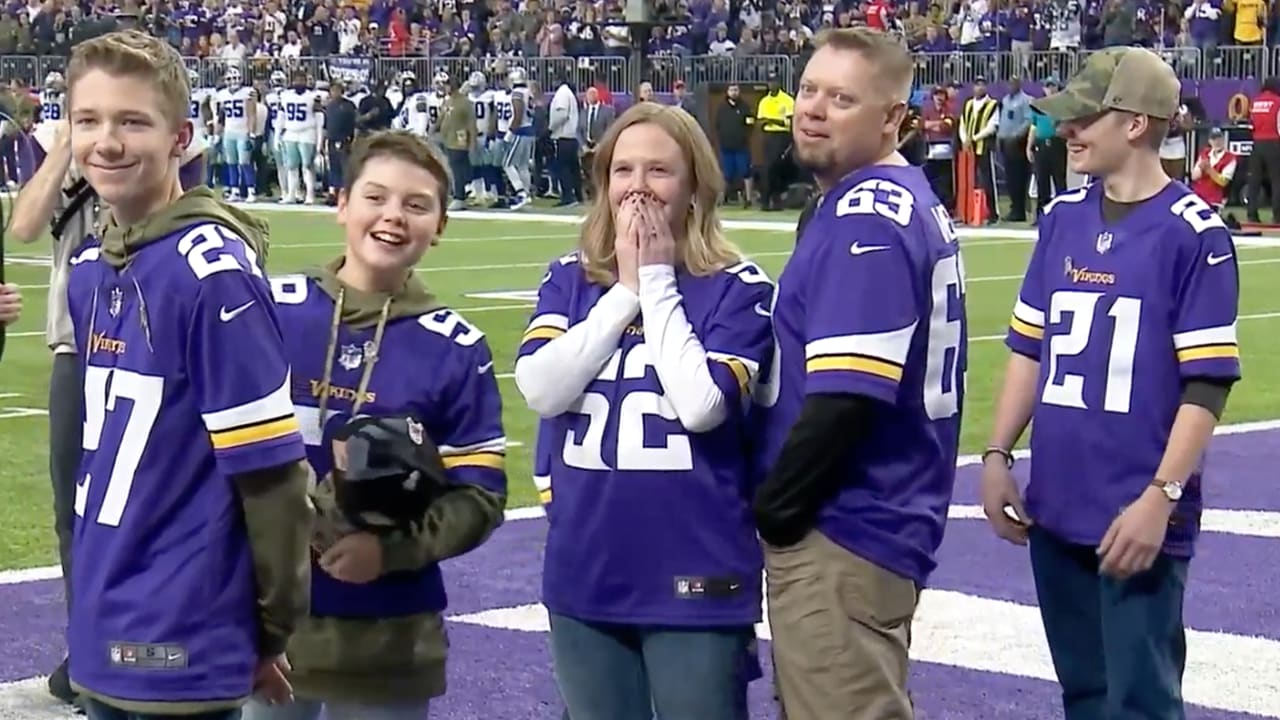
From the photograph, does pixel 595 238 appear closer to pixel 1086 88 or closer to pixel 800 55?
pixel 1086 88

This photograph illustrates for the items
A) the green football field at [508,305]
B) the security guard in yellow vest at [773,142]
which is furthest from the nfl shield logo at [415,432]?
the security guard in yellow vest at [773,142]

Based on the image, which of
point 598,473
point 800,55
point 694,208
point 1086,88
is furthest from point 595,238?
point 800,55

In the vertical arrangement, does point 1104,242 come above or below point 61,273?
above

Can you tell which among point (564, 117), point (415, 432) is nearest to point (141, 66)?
point (415, 432)

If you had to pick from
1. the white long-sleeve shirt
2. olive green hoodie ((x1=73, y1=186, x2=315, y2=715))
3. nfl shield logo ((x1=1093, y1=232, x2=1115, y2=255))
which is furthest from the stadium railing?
olive green hoodie ((x1=73, y1=186, x2=315, y2=715))

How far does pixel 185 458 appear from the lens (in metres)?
3.33

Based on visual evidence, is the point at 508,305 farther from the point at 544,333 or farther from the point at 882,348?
the point at 882,348

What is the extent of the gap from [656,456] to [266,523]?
34.2 inches

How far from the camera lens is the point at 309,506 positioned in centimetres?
338

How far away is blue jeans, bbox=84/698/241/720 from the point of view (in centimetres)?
336

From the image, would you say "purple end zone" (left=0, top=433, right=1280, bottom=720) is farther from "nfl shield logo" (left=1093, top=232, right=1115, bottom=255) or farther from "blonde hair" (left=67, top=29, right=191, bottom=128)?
"blonde hair" (left=67, top=29, right=191, bottom=128)

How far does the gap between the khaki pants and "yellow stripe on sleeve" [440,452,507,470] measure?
23.2 inches

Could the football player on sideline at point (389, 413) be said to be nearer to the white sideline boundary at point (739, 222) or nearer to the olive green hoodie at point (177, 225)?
the olive green hoodie at point (177, 225)

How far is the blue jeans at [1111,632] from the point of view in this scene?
451 centimetres
